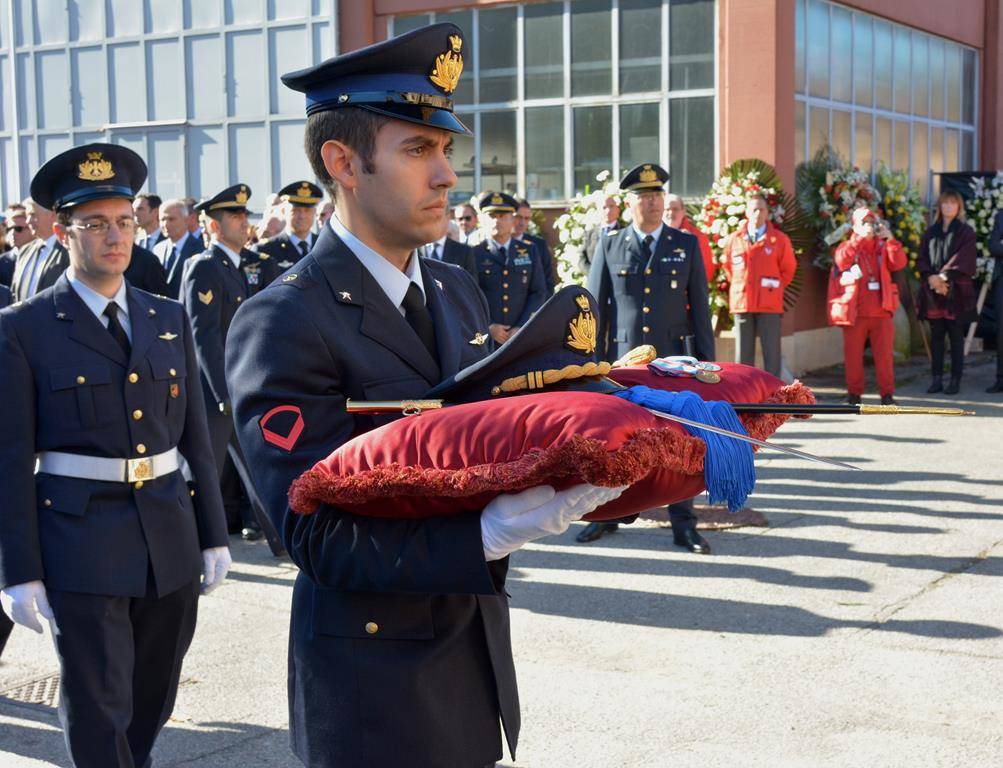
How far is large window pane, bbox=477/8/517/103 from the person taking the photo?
17.6 metres

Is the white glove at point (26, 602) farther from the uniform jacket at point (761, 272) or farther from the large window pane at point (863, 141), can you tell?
the large window pane at point (863, 141)

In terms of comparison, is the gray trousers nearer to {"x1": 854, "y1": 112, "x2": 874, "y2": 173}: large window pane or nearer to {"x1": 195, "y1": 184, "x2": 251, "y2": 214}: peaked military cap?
{"x1": 854, "y1": 112, "x2": 874, "y2": 173}: large window pane

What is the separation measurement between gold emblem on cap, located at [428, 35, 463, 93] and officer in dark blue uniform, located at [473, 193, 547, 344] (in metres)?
9.61

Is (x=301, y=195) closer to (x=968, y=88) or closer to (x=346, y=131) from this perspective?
Result: (x=346, y=131)

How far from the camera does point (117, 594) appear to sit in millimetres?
3865

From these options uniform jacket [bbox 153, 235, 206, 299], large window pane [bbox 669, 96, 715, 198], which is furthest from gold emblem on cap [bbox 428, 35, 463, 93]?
large window pane [bbox 669, 96, 715, 198]

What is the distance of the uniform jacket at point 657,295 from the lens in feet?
28.6

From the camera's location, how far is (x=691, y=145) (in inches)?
655

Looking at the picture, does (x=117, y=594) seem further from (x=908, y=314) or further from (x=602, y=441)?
(x=908, y=314)

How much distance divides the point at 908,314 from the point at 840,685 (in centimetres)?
1429

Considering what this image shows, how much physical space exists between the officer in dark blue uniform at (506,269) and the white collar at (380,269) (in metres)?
9.63

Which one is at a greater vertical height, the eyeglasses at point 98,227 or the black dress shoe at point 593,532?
the eyeglasses at point 98,227

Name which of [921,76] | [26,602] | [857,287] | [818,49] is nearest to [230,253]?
[26,602]

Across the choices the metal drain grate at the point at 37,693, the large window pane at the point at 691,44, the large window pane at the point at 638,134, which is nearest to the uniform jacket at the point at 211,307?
the metal drain grate at the point at 37,693
